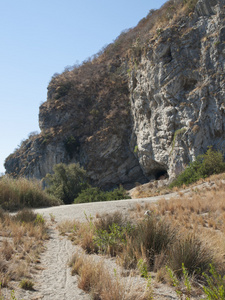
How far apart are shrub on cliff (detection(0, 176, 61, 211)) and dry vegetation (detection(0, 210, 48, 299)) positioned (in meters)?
3.06

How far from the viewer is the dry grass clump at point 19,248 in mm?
3291

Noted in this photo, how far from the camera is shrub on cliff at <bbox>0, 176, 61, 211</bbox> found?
9805 mm

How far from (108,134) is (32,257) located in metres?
28.2

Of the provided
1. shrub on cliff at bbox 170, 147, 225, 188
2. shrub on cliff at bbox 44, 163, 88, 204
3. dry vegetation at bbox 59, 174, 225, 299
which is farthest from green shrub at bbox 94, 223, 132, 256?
shrub on cliff at bbox 44, 163, 88, 204

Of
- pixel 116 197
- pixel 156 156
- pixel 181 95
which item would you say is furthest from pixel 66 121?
pixel 116 197

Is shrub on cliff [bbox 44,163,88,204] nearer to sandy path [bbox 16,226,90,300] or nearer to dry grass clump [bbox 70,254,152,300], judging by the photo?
sandy path [bbox 16,226,90,300]

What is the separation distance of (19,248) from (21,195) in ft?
21.2

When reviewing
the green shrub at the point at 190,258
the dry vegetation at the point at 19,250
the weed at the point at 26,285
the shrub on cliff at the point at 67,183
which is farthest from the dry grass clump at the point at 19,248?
the shrub on cliff at the point at 67,183

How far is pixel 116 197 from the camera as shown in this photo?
1683 centimetres

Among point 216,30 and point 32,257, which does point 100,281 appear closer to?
point 32,257

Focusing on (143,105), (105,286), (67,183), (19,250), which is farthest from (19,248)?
(143,105)

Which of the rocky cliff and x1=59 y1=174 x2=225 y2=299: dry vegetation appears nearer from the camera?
x1=59 y1=174 x2=225 y2=299: dry vegetation

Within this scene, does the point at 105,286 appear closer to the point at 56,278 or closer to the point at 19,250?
the point at 56,278

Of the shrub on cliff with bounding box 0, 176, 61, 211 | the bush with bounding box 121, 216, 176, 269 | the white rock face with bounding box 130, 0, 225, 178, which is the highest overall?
the white rock face with bounding box 130, 0, 225, 178
